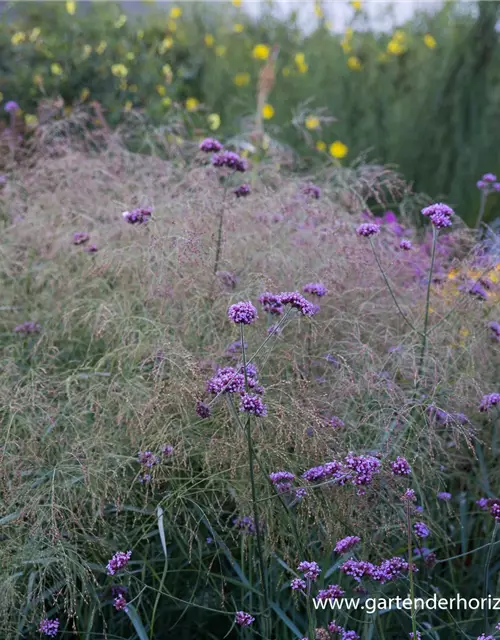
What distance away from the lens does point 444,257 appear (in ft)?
10.6

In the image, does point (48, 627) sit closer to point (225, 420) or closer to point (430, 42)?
point (225, 420)

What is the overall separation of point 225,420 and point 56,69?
395 centimetres

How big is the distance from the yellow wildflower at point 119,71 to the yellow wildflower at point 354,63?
1.67m

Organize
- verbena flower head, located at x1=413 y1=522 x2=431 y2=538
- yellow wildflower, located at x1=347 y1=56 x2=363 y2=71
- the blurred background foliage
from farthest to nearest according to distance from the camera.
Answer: yellow wildflower, located at x1=347 y1=56 x2=363 y2=71
the blurred background foliage
verbena flower head, located at x1=413 y1=522 x2=431 y2=538

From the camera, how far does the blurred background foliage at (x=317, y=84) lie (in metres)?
5.39

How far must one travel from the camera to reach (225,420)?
2.16 meters

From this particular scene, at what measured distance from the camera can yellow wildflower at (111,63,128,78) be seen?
5500mm

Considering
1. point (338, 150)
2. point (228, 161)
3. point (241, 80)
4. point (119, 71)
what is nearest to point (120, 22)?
point (119, 71)

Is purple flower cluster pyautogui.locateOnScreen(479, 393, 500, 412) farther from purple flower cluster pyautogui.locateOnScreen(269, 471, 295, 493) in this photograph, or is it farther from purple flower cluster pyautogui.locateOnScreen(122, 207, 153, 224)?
purple flower cluster pyautogui.locateOnScreen(122, 207, 153, 224)

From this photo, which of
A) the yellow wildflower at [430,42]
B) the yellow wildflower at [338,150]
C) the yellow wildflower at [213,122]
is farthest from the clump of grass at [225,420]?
the yellow wildflower at [430,42]

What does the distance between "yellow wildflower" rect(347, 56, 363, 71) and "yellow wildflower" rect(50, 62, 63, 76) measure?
2.07 m

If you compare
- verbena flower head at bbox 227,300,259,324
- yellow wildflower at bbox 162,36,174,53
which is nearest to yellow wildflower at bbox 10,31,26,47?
yellow wildflower at bbox 162,36,174,53

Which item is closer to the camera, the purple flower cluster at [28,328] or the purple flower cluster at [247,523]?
the purple flower cluster at [247,523]

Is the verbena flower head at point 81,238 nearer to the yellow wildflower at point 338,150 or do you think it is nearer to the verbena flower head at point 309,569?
the verbena flower head at point 309,569
